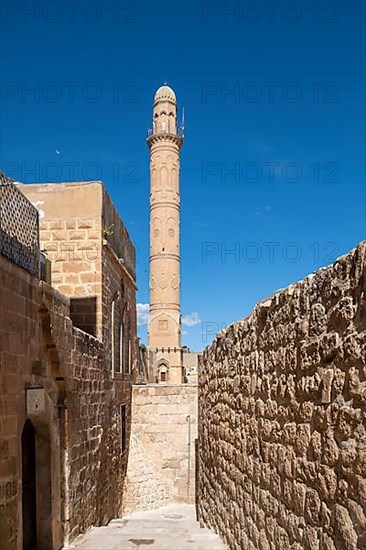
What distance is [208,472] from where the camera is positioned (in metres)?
7.00

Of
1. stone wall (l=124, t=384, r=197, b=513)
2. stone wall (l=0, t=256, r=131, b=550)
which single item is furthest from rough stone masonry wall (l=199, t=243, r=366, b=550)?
stone wall (l=124, t=384, r=197, b=513)

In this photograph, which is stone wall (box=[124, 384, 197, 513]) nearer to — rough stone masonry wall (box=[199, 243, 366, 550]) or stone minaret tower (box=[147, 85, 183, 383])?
rough stone masonry wall (box=[199, 243, 366, 550])

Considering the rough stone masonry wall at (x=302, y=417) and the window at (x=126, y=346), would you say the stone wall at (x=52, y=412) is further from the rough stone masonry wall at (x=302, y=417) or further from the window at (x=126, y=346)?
the window at (x=126, y=346)

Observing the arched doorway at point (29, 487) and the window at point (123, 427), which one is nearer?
the arched doorway at point (29, 487)

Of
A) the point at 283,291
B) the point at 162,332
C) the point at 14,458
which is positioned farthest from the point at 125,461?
the point at 162,332

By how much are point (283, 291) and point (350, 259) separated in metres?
1.05

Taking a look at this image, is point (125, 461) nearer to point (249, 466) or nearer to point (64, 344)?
point (64, 344)

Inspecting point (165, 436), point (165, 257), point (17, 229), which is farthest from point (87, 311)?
point (165, 257)

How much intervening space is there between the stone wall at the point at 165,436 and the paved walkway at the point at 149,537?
549 centimetres

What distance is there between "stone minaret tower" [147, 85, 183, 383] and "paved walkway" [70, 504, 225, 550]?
26250 mm

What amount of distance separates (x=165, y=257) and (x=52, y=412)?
29473mm

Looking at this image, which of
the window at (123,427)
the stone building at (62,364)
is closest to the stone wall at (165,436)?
the window at (123,427)

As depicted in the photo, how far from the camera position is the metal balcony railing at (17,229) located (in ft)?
15.3

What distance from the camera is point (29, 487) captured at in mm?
5762
